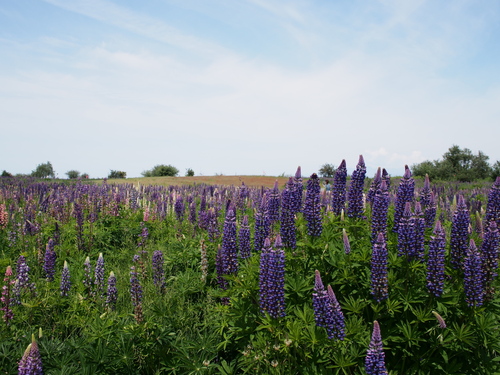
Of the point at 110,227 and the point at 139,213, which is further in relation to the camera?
the point at 139,213

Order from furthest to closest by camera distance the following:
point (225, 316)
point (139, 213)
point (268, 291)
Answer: point (139, 213), point (225, 316), point (268, 291)

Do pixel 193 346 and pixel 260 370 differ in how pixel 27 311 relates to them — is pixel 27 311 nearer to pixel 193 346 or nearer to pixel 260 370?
pixel 193 346

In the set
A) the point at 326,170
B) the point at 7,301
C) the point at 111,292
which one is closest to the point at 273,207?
the point at 111,292

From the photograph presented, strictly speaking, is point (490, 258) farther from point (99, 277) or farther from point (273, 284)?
point (99, 277)

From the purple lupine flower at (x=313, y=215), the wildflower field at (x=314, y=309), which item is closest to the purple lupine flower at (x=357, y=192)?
the wildflower field at (x=314, y=309)

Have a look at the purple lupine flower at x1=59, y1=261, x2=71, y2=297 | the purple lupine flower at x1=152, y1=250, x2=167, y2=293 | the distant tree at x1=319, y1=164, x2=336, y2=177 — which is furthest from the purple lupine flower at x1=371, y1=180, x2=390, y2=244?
the distant tree at x1=319, y1=164, x2=336, y2=177

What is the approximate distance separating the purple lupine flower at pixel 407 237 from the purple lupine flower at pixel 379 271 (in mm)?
510

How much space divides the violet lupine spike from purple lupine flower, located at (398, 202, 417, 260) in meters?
0.52

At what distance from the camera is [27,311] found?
556 centimetres

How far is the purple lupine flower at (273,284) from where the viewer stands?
378 centimetres

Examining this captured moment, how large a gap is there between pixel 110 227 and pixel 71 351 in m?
6.39

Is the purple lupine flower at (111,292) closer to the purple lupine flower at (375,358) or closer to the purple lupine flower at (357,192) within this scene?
the purple lupine flower at (357,192)

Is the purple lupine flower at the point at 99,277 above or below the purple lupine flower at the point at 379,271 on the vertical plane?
below

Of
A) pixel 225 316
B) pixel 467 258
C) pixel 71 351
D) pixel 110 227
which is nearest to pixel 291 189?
pixel 225 316
